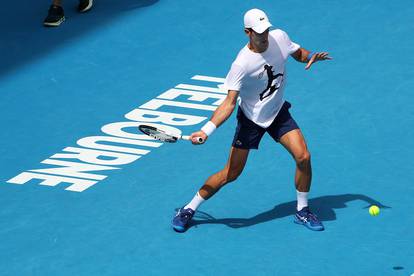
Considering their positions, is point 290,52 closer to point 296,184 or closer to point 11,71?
point 296,184

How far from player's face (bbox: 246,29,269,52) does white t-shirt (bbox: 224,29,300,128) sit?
69 mm

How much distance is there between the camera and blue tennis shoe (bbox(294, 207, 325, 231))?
508 inches

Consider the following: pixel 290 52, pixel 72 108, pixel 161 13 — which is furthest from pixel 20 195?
pixel 161 13

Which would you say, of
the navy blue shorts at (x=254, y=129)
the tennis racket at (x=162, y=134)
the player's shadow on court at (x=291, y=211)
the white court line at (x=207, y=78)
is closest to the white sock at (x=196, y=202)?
the player's shadow on court at (x=291, y=211)

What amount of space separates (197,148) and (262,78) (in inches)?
105

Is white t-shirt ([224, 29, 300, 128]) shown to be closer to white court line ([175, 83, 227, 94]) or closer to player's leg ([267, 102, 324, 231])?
player's leg ([267, 102, 324, 231])

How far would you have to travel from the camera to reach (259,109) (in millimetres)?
12797

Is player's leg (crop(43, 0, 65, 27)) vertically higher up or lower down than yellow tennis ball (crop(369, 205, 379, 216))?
higher up

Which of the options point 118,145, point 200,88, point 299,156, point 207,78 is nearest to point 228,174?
point 299,156

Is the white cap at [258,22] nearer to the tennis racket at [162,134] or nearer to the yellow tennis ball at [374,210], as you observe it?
the tennis racket at [162,134]

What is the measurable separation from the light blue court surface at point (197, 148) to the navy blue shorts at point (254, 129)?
3.09 ft

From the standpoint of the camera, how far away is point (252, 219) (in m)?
13.3

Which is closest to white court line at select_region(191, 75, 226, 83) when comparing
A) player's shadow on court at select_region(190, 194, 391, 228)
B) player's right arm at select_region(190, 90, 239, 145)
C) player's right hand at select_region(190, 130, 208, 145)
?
player's shadow on court at select_region(190, 194, 391, 228)

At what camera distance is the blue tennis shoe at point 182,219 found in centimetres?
1308
